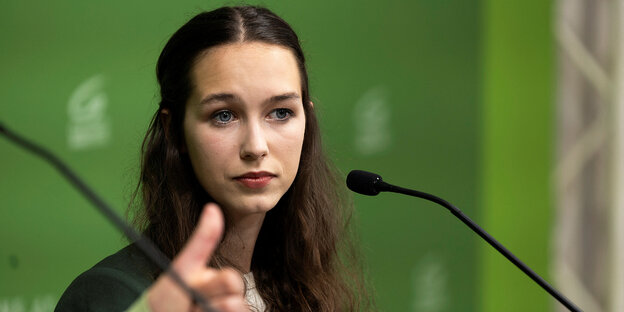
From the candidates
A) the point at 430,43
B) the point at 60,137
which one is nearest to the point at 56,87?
the point at 60,137

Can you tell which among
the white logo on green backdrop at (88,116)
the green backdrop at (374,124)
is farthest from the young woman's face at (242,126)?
the white logo on green backdrop at (88,116)

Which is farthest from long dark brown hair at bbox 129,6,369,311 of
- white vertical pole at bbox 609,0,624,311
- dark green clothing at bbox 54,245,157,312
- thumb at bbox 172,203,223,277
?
white vertical pole at bbox 609,0,624,311

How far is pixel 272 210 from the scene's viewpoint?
161cm

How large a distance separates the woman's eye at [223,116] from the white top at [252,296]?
0.95 feet

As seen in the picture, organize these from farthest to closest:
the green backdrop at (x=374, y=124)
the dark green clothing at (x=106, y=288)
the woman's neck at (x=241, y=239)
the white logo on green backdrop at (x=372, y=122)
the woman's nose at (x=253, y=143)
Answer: the white logo on green backdrop at (x=372, y=122) < the green backdrop at (x=374, y=124) < the woman's neck at (x=241, y=239) < the woman's nose at (x=253, y=143) < the dark green clothing at (x=106, y=288)

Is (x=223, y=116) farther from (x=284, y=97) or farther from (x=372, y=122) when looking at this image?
(x=372, y=122)

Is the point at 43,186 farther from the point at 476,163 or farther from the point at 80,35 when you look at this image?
the point at 476,163

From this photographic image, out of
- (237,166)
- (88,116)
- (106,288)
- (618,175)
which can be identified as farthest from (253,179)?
(618,175)

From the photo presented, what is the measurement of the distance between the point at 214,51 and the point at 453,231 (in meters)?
1.55

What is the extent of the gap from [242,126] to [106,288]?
0.33 m

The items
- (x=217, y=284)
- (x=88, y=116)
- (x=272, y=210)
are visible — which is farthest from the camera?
(x=88, y=116)

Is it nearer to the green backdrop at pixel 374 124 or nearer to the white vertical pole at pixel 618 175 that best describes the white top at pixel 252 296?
the green backdrop at pixel 374 124

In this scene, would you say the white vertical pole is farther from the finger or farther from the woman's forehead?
the finger

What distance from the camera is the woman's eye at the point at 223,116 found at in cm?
141
